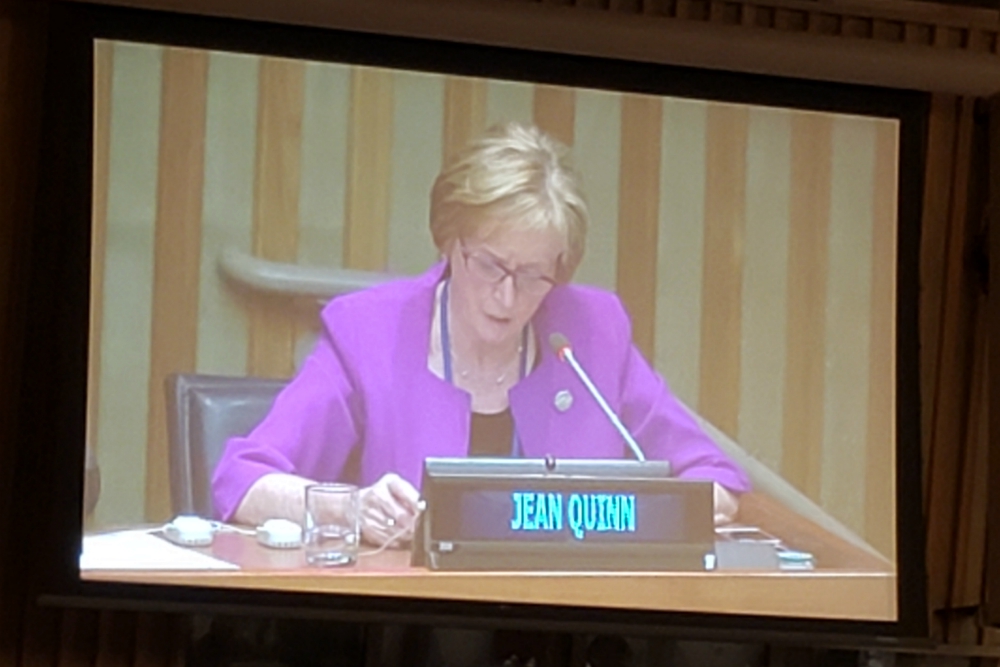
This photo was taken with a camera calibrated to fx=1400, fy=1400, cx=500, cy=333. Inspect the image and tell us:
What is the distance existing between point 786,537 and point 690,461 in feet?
0.84

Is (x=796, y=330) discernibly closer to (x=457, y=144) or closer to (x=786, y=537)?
(x=786, y=537)

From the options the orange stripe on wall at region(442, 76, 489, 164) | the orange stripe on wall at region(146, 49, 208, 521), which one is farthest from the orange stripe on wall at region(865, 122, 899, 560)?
the orange stripe on wall at region(146, 49, 208, 521)

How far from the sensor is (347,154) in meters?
2.80

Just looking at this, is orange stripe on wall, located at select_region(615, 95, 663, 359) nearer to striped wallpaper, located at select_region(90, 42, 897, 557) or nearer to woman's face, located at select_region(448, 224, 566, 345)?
striped wallpaper, located at select_region(90, 42, 897, 557)

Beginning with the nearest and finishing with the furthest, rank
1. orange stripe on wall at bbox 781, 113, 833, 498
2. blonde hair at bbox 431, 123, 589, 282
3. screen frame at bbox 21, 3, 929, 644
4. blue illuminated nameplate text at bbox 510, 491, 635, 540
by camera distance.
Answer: screen frame at bbox 21, 3, 929, 644 → blue illuminated nameplate text at bbox 510, 491, 635, 540 → blonde hair at bbox 431, 123, 589, 282 → orange stripe on wall at bbox 781, 113, 833, 498

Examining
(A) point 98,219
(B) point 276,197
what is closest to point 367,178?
(B) point 276,197

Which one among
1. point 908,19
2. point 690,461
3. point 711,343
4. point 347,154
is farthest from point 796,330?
point 347,154

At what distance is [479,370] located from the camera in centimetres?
282

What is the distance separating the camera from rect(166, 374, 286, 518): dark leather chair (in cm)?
267

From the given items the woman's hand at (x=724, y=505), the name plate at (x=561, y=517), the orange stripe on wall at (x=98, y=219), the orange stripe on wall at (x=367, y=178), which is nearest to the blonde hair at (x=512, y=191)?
the orange stripe on wall at (x=367, y=178)

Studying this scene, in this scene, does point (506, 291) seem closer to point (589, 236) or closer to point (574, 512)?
point (589, 236)

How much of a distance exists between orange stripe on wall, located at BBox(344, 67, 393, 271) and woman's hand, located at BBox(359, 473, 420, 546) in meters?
0.45

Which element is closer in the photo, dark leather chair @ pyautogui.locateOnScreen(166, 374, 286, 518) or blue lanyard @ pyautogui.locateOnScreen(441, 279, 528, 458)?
dark leather chair @ pyautogui.locateOnScreen(166, 374, 286, 518)

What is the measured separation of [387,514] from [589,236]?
704mm
